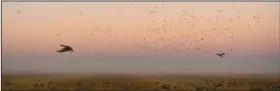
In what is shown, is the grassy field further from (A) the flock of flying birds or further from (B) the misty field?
(A) the flock of flying birds

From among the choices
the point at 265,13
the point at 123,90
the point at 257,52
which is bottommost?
the point at 123,90

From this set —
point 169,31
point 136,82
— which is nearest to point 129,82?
point 136,82

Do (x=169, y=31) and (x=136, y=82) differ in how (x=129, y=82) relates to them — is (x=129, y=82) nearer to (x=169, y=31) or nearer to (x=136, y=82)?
(x=136, y=82)

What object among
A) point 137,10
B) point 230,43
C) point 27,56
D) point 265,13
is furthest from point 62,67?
point 265,13

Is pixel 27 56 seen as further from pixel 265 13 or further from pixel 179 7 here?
pixel 265 13

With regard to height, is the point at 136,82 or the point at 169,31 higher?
the point at 169,31

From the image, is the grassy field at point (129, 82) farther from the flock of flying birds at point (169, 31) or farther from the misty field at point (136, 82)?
the flock of flying birds at point (169, 31)

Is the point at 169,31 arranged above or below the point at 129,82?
above
